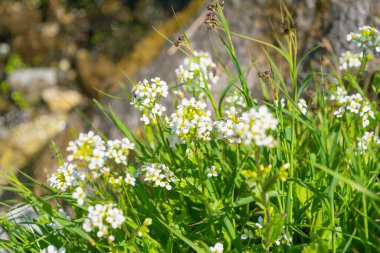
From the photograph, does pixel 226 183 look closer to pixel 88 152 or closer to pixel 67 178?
pixel 67 178

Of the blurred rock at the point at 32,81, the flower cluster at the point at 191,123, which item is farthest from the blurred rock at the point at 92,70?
the flower cluster at the point at 191,123

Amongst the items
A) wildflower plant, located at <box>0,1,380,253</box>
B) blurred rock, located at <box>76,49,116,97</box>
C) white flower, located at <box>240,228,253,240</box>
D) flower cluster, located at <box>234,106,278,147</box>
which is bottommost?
blurred rock, located at <box>76,49,116,97</box>

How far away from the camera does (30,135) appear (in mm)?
7086

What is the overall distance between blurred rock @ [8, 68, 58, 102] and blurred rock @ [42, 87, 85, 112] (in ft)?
0.38

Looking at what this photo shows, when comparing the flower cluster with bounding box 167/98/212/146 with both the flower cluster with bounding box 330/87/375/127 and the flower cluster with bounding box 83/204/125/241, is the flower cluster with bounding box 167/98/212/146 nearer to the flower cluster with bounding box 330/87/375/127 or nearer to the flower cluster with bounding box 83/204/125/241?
the flower cluster with bounding box 83/204/125/241

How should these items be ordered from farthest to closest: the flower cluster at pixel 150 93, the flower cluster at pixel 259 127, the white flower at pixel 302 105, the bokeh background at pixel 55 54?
the bokeh background at pixel 55 54, the white flower at pixel 302 105, the flower cluster at pixel 150 93, the flower cluster at pixel 259 127

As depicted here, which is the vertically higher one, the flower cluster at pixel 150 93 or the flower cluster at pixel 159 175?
the flower cluster at pixel 150 93

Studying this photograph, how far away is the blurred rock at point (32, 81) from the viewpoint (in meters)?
7.59

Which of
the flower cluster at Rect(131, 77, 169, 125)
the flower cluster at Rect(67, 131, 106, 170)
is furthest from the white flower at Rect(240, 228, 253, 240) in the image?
the flower cluster at Rect(67, 131, 106, 170)

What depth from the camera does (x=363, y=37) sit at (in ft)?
7.83

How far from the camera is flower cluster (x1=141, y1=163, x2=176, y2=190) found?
7.29 ft

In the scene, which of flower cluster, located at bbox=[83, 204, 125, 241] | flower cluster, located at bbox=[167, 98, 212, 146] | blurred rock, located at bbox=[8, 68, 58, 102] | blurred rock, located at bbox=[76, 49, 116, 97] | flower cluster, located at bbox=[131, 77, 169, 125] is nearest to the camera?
flower cluster, located at bbox=[83, 204, 125, 241]

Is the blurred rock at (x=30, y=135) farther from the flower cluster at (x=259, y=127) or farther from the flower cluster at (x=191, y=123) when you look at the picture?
the flower cluster at (x=259, y=127)

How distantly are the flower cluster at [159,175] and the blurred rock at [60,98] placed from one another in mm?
5081
